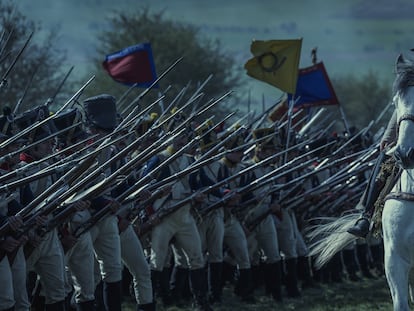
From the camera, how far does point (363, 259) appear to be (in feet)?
55.7

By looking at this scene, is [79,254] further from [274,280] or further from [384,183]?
[274,280]

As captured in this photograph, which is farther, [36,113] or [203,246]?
[203,246]

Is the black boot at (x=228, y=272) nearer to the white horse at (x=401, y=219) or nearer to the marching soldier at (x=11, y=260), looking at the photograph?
the white horse at (x=401, y=219)

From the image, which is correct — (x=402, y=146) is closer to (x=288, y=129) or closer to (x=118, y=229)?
(x=118, y=229)

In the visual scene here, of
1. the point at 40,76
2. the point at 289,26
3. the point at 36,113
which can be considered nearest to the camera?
the point at 36,113

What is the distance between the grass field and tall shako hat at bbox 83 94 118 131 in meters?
2.74

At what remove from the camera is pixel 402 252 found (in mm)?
8828

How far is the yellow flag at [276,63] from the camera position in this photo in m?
14.8

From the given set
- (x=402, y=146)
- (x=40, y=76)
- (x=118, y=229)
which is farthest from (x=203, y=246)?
(x=40, y=76)

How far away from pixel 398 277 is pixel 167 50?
903 inches

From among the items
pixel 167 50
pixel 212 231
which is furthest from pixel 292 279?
pixel 167 50

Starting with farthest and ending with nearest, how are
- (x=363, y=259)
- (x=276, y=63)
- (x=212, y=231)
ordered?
1. (x=363, y=259)
2. (x=276, y=63)
3. (x=212, y=231)

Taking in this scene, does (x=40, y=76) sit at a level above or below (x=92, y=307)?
above

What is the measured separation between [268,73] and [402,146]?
6.75m
